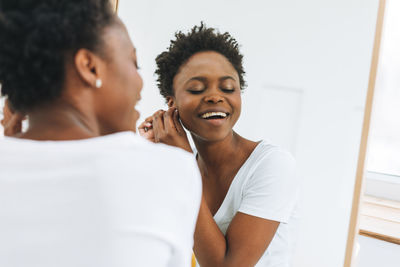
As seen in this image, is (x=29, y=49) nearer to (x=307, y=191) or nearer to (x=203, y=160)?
(x=203, y=160)

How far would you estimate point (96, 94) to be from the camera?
43cm

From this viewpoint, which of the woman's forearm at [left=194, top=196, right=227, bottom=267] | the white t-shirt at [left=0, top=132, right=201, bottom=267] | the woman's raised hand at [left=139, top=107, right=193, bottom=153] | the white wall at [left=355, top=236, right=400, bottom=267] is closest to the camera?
the white t-shirt at [left=0, top=132, right=201, bottom=267]

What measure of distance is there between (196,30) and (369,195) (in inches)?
29.2

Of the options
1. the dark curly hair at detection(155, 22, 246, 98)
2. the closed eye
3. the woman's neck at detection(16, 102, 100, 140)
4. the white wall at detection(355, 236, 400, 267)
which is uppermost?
the dark curly hair at detection(155, 22, 246, 98)

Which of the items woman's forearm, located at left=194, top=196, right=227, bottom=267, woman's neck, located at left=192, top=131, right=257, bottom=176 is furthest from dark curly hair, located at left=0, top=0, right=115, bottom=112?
woman's neck, located at left=192, top=131, right=257, bottom=176

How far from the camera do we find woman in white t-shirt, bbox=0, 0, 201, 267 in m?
0.36

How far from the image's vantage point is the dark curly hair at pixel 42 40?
0.37 m

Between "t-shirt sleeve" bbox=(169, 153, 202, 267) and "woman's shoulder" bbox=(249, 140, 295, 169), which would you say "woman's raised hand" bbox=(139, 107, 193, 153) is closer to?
"woman's shoulder" bbox=(249, 140, 295, 169)

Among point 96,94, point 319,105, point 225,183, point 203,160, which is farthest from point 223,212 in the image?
point 96,94

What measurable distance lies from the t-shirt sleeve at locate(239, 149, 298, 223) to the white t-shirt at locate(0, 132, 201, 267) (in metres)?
0.42

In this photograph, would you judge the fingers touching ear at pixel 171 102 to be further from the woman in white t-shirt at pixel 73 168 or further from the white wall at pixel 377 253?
the white wall at pixel 377 253

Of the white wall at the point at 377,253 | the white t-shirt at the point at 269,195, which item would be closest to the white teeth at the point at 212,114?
the white t-shirt at the point at 269,195

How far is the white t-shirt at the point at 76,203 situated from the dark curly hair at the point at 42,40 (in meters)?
0.07

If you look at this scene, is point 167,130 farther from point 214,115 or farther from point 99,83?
point 99,83
